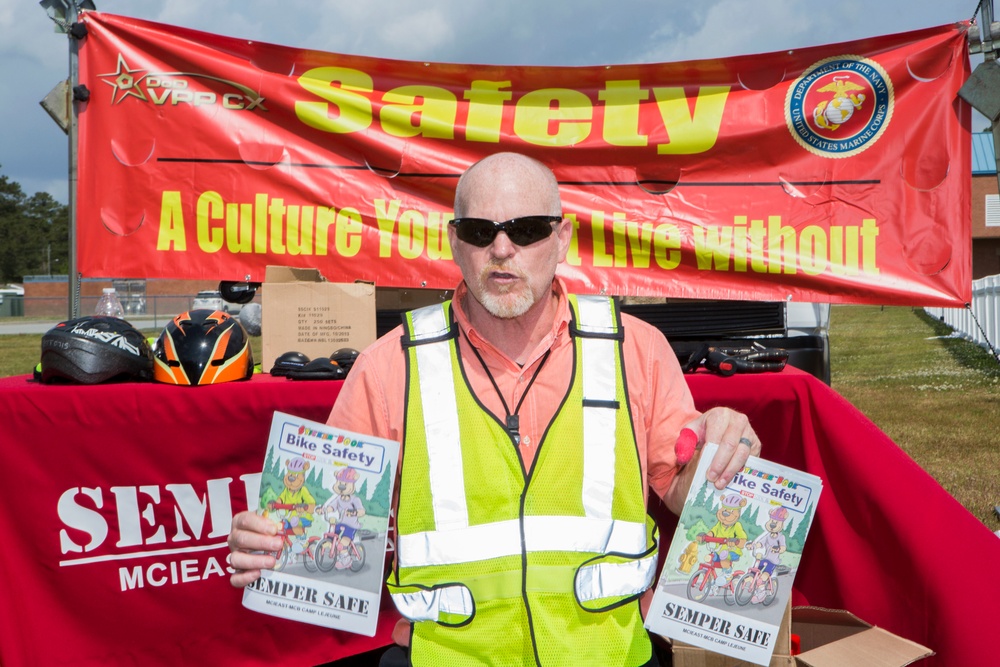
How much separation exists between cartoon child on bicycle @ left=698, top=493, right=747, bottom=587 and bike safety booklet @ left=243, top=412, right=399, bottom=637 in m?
0.88

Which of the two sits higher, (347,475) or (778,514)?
(347,475)

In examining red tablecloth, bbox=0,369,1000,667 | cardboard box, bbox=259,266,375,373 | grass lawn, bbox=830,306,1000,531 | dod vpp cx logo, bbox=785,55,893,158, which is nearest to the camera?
red tablecloth, bbox=0,369,1000,667

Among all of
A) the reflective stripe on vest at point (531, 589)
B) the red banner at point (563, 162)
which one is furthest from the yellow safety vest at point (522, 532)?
the red banner at point (563, 162)

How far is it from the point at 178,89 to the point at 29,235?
98.8 meters

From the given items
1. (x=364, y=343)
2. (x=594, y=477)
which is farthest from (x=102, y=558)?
(x=594, y=477)

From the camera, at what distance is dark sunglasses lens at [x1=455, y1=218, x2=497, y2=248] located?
2.38 m

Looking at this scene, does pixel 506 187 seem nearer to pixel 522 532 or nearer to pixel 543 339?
pixel 543 339

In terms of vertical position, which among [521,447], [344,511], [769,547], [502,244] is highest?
[502,244]

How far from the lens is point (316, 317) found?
390 centimetres

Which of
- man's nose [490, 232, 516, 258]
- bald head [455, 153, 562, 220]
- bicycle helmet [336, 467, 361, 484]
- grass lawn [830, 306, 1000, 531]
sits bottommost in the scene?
grass lawn [830, 306, 1000, 531]

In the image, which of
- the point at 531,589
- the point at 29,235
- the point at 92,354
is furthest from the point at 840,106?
the point at 29,235

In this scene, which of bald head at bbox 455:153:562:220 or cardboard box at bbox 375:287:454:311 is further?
cardboard box at bbox 375:287:454:311

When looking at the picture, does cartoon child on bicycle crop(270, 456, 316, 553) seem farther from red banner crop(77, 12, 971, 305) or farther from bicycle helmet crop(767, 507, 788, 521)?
red banner crop(77, 12, 971, 305)

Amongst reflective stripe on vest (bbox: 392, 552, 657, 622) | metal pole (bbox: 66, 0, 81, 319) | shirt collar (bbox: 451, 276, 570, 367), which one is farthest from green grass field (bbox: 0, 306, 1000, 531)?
metal pole (bbox: 66, 0, 81, 319)
